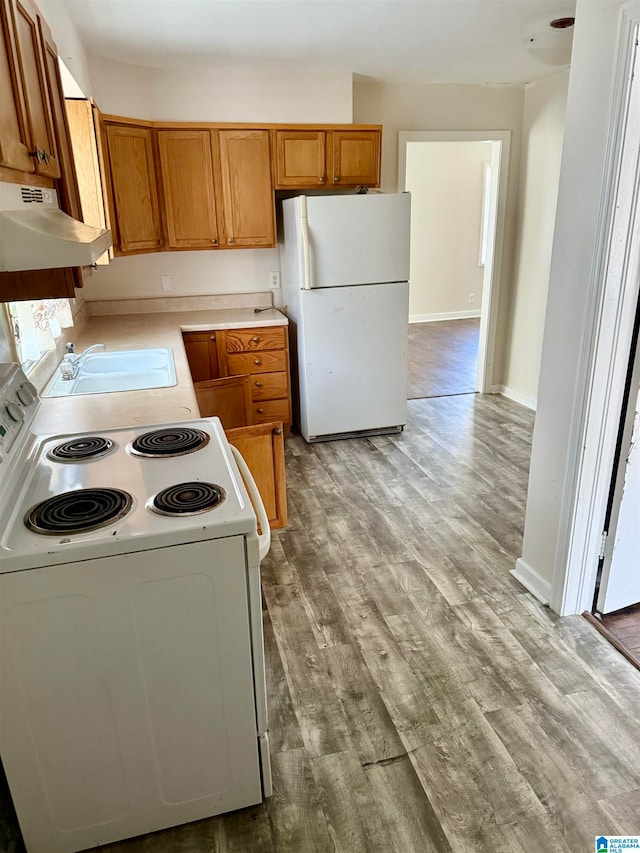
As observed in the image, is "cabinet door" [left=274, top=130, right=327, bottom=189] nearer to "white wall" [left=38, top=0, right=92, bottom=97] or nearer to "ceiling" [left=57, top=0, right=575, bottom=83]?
"ceiling" [left=57, top=0, right=575, bottom=83]

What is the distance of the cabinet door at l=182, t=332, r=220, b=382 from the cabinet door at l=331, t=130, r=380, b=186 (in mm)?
1370

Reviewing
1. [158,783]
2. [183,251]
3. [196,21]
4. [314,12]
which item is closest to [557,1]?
[314,12]

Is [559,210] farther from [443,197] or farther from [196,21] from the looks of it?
[443,197]

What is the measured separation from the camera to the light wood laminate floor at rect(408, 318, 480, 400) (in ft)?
17.5

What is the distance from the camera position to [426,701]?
6.25 ft

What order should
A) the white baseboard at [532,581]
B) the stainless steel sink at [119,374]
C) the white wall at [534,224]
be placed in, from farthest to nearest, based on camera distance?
the white wall at [534,224], the stainless steel sink at [119,374], the white baseboard at [532,581]

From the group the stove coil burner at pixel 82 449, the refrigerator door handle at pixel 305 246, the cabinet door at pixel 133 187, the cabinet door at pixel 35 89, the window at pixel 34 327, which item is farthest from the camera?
the refrigerator door handle at pixel 305 246

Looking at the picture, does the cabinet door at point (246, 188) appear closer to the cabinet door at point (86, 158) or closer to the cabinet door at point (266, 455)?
the cabinet door at point (86, 158)

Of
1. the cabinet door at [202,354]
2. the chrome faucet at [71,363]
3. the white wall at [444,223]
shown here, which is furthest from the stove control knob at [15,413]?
the white wall at [444,223]

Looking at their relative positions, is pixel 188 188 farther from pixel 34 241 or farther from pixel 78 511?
pixel 78 511

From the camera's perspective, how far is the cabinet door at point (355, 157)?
3883 millimetres

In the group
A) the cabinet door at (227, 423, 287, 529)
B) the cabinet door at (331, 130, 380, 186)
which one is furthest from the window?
the cabinet door at (331, 130, 380, 186)

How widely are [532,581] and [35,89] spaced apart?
2.43 meters

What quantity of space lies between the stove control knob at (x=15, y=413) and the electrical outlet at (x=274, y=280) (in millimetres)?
2868
